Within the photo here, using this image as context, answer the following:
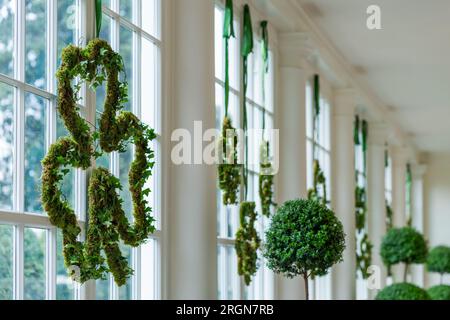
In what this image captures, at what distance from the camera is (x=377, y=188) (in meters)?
13.0

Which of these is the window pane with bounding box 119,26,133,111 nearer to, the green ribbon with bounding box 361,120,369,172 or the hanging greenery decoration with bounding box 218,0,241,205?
the hanging greenery decoration with bounding box 218,0,241,205

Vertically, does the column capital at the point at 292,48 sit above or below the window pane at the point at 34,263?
above

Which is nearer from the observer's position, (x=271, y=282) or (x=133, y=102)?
(x=133, y=102)

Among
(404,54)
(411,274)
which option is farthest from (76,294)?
(411,274)

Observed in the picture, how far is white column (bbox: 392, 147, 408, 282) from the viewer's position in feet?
49.1

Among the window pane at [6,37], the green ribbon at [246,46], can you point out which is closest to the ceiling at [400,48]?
the green ribbon at [246,46]

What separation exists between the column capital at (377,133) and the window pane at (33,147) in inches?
361

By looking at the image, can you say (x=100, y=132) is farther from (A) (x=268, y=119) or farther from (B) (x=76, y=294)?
(A) (x=268, y=119)

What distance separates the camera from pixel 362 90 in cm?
1149

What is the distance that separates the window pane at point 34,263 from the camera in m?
4.02

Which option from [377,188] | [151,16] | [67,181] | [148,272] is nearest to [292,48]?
[151,16]

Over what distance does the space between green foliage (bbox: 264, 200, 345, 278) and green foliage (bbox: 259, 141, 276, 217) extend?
5.37 feet

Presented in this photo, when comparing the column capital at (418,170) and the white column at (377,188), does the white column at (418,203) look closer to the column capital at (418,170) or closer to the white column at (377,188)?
the column capital at (418,170)
